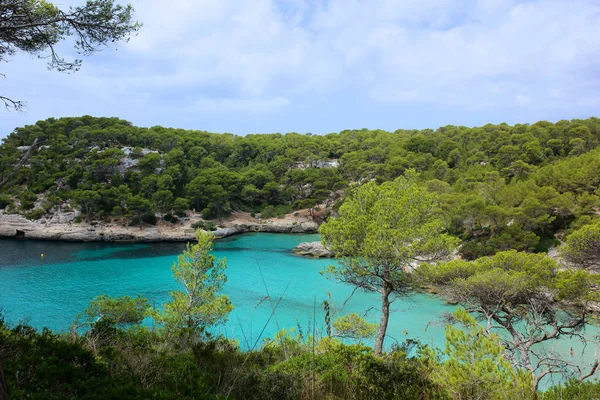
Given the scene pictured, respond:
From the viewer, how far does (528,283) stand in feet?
29.4

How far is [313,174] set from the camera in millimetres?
43031

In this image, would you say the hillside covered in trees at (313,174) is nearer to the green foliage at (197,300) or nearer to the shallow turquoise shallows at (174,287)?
the shallow turquoise shallows at (174,287)

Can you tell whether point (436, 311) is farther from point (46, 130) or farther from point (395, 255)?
point (46, 130)

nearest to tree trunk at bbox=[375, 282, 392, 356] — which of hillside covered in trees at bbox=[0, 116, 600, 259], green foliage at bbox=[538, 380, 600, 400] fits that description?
green foliage at bbox=[538, 380, 600, 400]

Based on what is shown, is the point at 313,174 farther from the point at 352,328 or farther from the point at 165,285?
the point at 352,328

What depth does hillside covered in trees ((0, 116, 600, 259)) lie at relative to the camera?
21312 millimetres

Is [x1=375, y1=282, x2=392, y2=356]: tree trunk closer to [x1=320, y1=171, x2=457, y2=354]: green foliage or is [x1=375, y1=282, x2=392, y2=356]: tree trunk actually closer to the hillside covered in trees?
[x1=320, y1=171, x2=457, y2=354]: green foliage

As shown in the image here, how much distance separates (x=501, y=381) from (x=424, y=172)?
35985 mm

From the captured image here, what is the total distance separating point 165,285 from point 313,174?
26.9 meters

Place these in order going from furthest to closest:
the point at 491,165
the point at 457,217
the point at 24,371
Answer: the point at 491,165 < the point at 457,217 < the point at 24,371

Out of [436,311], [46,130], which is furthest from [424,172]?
[46,130]

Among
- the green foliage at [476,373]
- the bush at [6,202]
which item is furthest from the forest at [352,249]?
the bush at [6,202]

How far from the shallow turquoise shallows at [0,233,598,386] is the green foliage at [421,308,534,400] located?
5389 millimetres

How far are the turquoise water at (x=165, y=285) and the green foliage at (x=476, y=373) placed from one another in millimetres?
5852
